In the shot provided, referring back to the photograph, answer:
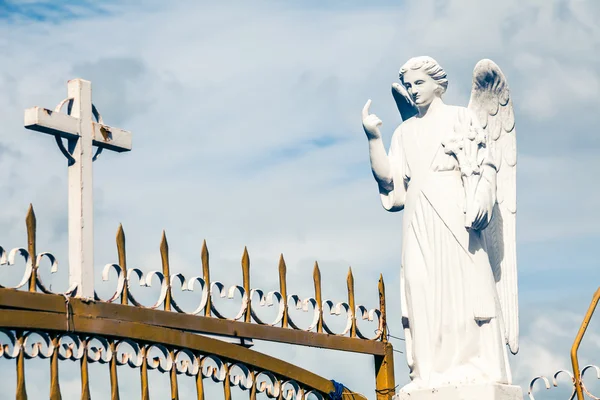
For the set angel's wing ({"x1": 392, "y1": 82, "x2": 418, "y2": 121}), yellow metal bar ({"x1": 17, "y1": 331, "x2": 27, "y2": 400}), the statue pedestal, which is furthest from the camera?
angel's wing ({"x1": 392, "y1": 82, "x2": 418, "y2": 121})

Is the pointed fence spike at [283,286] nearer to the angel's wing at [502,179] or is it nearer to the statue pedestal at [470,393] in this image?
the statue pedestal at [470,393]

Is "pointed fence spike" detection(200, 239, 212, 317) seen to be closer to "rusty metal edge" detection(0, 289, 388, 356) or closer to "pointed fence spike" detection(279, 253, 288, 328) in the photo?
"rusty metal edge" detection(0, 289, 388, 356)

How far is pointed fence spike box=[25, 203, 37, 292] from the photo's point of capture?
6.37 metres

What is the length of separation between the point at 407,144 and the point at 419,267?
871 mm

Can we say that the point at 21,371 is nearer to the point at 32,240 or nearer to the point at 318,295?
the point at 32,240

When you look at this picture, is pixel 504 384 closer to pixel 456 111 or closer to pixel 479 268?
pixel 479 268

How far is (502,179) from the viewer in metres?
8.41

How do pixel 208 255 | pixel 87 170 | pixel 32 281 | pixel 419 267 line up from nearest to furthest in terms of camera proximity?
pixel 32 281, pixel 87 170, pixel 208 255, pixel 419 267

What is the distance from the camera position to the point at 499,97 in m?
8.38

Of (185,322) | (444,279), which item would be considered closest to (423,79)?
(444,279)

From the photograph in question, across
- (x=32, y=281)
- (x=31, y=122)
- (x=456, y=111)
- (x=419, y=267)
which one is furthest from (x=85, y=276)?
(x=456, y=111)

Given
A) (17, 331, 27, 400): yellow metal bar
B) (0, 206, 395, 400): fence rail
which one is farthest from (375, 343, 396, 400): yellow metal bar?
(17, 331, 27, 400): yellow metal bar

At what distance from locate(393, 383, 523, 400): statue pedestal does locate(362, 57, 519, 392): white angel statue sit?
0.07 m

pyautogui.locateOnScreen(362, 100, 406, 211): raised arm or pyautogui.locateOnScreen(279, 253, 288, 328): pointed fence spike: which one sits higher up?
pyautogui.locateOnScreen(362, 100, 406, 211): raised arm
